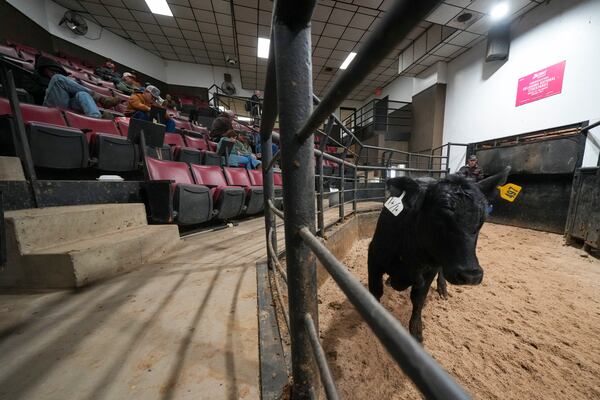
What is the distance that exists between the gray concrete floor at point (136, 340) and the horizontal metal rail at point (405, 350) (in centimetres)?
65

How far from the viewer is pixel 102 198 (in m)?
2.04

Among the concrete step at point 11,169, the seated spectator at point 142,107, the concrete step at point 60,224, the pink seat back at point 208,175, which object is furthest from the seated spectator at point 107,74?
the concrete step at point 60,224

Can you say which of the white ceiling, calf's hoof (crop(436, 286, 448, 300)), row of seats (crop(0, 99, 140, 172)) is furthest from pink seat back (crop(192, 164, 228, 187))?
the white ceiling

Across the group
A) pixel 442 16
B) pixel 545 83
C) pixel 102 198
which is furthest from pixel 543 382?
pixel 442 16

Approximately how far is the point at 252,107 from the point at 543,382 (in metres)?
9.41

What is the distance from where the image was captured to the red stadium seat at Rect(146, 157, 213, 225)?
2.25 metres

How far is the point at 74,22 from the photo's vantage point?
7426mm

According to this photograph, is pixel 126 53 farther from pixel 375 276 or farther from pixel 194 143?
pixel 375 276

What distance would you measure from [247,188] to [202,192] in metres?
1.01

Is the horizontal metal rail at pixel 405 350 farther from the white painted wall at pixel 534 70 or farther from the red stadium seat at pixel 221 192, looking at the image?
the white painted wall at pixel 534 70

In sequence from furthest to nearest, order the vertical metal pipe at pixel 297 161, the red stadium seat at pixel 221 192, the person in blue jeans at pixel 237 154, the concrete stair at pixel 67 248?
the person in blue jeans at pixel 237 154 → the red stadium seat at pixel 221 192 → the concrete stair at pixel 67 248 → the vertical metal pipe at pixel 297 161

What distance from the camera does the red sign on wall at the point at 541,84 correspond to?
4.40 metres

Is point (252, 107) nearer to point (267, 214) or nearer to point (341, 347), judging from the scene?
point (267, 214)

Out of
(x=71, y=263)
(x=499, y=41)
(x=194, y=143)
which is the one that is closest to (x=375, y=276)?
(x=71, y=263)
